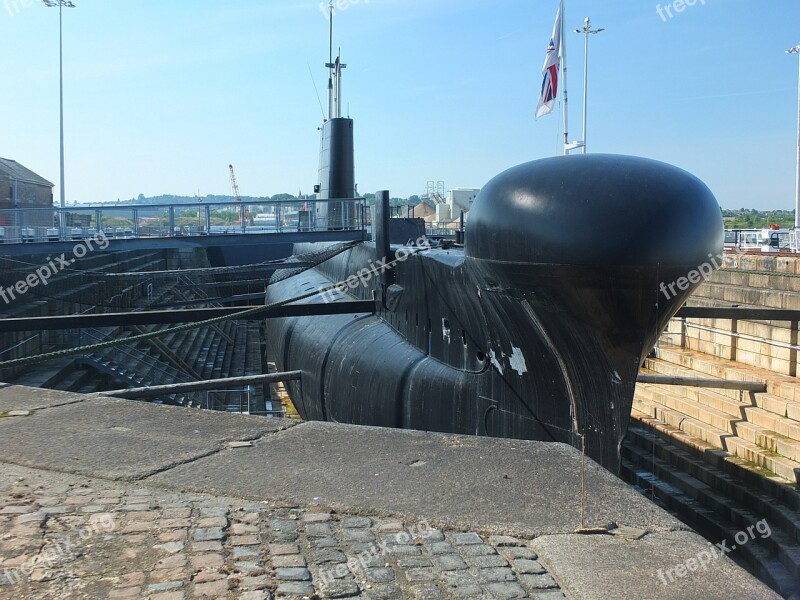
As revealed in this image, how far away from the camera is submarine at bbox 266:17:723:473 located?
5.21m

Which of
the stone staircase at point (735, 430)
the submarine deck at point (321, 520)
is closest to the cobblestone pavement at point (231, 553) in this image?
the submarine deck at point (321, 520)

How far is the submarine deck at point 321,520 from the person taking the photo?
3189 mm

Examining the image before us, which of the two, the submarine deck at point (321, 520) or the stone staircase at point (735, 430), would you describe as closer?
the submarine deck at point (321, 520)

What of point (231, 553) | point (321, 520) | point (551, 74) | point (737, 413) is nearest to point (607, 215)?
point (321, 520)

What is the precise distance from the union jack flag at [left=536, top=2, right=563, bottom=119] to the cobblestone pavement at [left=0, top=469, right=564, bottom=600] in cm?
1268

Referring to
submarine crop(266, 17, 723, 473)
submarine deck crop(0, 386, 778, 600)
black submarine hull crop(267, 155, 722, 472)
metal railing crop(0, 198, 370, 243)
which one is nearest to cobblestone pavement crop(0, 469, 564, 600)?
submarine deck crop(0, 386, 778, 600)

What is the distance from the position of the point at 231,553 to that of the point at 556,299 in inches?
120

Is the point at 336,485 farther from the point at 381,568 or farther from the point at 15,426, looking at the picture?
the point at 15,426

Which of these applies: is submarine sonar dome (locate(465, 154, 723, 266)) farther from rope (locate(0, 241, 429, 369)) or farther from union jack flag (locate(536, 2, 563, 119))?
union jack flag (locate(536, 2, 563, 119))

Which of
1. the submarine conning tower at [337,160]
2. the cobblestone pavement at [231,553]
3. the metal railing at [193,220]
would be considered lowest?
the cobblestone pavement at [231,553]

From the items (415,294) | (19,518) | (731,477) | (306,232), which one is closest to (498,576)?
(19,518)

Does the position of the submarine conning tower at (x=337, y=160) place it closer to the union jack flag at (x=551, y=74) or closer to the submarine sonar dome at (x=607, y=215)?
the union jack flag at (x=551, y=74)

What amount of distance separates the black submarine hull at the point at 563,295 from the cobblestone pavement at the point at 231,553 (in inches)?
89.8

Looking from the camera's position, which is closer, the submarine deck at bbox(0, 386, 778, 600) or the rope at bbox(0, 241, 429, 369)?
the submarine deck at bbox(0, 386, 778, 600)
